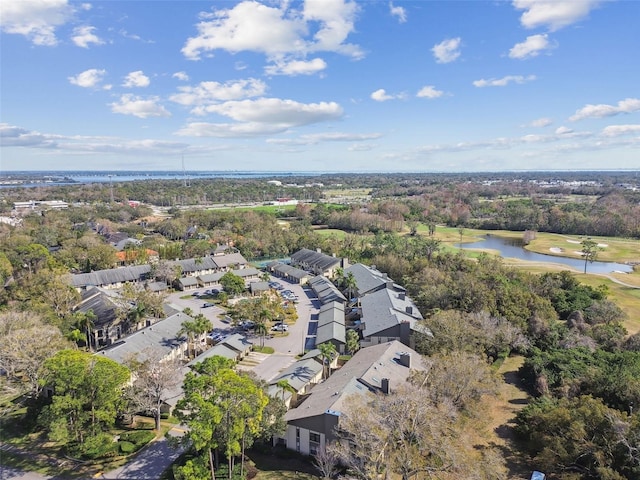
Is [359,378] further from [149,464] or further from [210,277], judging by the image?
[210,277]

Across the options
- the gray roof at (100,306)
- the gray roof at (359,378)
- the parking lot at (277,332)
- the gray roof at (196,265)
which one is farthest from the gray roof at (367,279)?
the gray roof at (100,306)

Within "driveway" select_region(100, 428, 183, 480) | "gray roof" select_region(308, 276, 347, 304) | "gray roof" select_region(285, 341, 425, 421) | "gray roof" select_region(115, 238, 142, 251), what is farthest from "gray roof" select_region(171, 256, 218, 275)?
"driveway" select_region(100, 428, 183, 480)

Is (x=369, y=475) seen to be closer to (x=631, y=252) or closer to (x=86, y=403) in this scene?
(x=86, y=403)

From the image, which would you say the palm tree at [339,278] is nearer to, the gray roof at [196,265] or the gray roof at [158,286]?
the gray roof at [196,265]

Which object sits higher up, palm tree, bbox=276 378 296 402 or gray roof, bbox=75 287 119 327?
gray roof, bbox=75 287 119 327

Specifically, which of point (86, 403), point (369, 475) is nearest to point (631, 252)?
point (369, 475)

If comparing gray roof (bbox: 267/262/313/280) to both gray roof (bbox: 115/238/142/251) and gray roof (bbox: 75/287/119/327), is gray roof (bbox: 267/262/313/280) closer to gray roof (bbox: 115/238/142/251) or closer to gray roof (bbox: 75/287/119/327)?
gray roof (bbox: 75/287/119/327)
